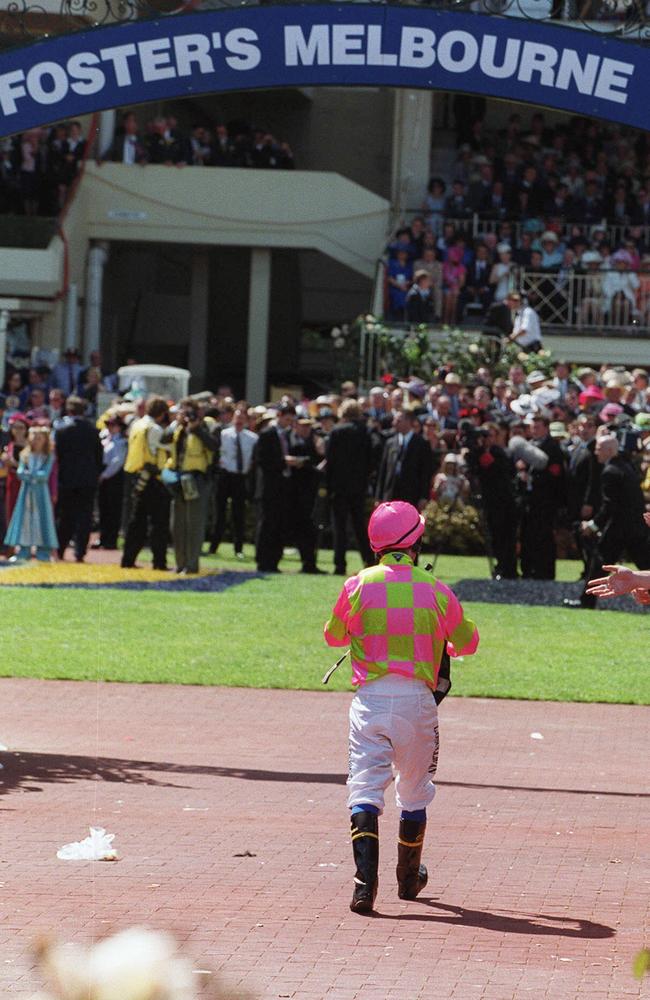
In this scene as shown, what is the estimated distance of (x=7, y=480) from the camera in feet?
67.7

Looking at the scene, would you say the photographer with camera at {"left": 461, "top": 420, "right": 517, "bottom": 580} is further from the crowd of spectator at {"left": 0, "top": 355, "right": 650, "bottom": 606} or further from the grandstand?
the grandstand

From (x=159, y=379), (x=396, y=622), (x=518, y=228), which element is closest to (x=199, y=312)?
(x=518, y=228)

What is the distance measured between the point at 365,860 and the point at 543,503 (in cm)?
1316

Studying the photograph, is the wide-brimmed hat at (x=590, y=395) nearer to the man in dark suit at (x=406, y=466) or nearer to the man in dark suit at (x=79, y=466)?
the man in dark suit at (x=406, y=466)

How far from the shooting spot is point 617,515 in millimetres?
15836

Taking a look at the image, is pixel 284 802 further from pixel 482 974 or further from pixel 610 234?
pixel 610 234

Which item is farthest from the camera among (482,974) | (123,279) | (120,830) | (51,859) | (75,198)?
(123,279)

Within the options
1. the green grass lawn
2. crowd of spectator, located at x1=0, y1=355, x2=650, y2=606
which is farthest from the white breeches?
crowd of spectator, located at x1=0, y1=355, x2=650, y2=606

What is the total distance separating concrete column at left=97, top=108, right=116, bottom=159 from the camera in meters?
33.5

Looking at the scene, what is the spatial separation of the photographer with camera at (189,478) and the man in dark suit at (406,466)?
1.95 metres

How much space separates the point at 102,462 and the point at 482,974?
1647 centimetres

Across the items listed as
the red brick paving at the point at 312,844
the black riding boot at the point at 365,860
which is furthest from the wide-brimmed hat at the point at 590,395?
the black riding boot at the point at 365,860

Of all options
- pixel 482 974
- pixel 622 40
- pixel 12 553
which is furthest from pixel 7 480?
pixel 482 974

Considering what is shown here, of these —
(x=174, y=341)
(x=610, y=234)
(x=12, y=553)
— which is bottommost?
(x=12, y=553)
